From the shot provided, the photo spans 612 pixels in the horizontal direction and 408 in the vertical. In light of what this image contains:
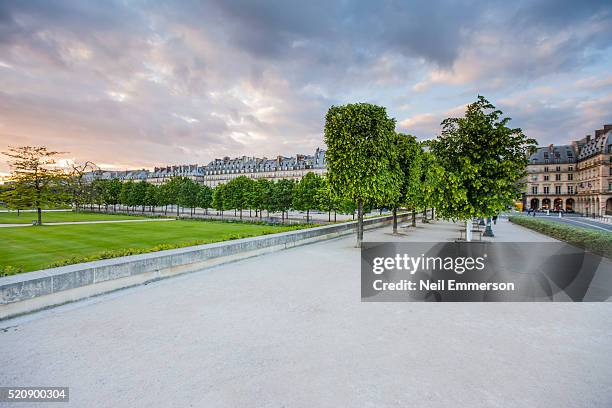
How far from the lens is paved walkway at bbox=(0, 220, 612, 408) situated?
15.7 feet

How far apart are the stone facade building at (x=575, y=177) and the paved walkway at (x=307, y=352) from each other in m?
99.4

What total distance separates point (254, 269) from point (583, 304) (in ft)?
37.1

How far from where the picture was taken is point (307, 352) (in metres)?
6.05

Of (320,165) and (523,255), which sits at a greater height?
(320,165)

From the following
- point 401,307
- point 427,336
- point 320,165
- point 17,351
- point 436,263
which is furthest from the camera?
point 320,165

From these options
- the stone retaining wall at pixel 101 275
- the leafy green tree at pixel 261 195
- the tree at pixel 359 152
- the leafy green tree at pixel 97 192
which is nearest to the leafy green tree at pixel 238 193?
the leafy green tree at pixel 261 195

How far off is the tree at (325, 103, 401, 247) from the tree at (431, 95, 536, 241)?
5.16 meters

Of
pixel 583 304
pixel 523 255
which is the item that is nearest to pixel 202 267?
pixel 583 304

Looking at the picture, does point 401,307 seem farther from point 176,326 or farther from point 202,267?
point 202,267

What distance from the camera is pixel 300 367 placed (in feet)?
18.1

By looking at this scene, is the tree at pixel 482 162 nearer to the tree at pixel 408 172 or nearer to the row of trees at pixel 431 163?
the row of trees at pixel 431 163

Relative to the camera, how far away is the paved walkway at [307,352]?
15.7 ft

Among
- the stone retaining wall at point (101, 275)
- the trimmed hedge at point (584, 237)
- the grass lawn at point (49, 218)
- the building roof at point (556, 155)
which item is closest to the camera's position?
the stone retaining wall at point (101, 275)

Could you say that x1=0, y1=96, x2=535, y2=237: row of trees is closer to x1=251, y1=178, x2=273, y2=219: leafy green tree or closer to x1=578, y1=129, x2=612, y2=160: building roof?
x1=251, y1=178, x2=273, y2=219: leafy green tree
